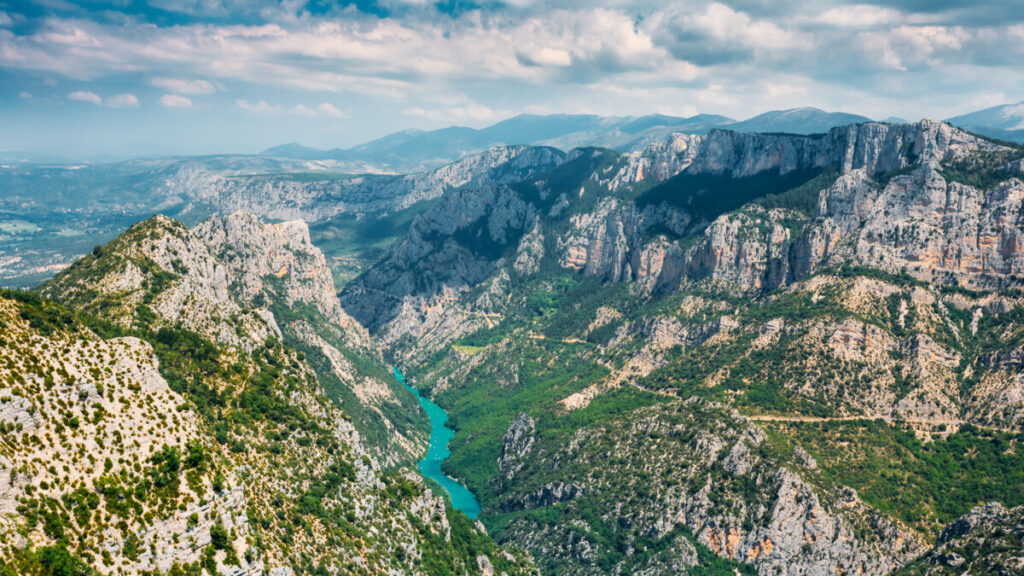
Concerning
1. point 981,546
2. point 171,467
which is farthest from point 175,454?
point 981,546

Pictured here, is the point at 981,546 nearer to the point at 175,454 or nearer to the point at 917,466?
the point at 917,466

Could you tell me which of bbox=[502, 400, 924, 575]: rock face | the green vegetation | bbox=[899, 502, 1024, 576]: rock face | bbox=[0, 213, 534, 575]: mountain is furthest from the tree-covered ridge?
the green vegetation

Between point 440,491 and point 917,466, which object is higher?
point 917,466

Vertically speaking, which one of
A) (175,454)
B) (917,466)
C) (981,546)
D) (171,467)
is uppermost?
(175,454)

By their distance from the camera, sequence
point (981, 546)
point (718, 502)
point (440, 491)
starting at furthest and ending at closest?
1. point (440, 491)
2. point (718, 502)
3. point (981, 546)

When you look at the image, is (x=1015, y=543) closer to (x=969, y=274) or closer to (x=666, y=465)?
(x=666, y=465)

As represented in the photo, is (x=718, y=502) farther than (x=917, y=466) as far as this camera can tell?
No

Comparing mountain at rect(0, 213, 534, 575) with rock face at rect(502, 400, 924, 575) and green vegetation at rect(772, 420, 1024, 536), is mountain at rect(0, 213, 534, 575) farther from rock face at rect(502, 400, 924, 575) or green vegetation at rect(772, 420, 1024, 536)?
green vegetation at rect(772, 420, 1024, 536)

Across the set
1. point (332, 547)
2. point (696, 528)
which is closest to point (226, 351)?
point (332, 547)

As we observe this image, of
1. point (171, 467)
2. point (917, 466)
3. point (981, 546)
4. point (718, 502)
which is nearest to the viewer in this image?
point (171, 467)
